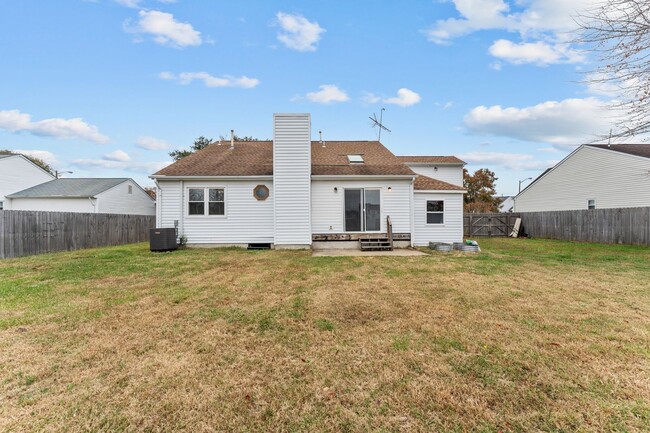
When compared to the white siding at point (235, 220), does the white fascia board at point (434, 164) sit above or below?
above

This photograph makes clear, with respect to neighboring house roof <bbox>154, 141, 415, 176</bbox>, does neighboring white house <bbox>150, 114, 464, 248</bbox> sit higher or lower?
lower

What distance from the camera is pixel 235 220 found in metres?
11.7

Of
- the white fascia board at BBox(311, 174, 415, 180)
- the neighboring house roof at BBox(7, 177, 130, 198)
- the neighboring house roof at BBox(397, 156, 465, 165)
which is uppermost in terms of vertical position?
the neighboring house roof at BBox(397, 156, 465, 165)

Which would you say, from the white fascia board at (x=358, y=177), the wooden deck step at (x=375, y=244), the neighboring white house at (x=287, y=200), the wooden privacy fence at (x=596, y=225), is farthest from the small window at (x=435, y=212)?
the wooden privacy fence at (x=596, y=225)

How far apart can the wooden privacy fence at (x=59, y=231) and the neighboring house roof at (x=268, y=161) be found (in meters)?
5.01

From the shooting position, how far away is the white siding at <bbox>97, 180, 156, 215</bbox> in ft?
67.8

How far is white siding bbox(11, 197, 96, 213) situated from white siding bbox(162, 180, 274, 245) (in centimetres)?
1360

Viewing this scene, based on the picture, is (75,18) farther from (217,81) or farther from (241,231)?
(241,231)

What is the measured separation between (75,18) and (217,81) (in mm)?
5737

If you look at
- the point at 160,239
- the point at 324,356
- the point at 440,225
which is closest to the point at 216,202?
the point at 160,239

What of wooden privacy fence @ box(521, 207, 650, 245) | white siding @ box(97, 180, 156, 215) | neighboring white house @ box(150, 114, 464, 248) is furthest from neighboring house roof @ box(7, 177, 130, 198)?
wooden privacy fence @ box(521, 207, 650, 245)

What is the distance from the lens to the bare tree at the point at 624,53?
5.10 metres

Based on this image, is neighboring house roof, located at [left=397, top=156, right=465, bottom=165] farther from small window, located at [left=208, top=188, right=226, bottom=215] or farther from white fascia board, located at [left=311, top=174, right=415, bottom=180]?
small window, located at [left=208, top=188, right=226, bottom=215]

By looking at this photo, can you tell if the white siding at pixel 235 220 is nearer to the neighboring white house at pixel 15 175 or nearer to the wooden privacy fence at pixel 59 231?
the wooden privacy fence at pixel 59 231
